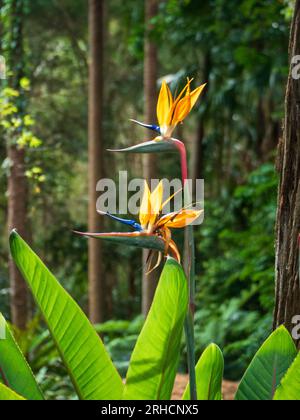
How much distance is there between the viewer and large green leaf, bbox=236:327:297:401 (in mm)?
2201

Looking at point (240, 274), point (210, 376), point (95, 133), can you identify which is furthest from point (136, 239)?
point (240, 274)

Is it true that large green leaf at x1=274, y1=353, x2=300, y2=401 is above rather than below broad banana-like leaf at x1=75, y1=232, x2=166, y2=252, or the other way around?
below

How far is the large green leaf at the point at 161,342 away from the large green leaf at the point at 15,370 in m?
0.30

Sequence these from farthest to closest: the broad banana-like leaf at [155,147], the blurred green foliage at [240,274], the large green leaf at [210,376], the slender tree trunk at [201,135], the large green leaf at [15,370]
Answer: the slender tree trunk at [201,135] → the blurred green foliage at [240,274] → the large green leaf at [210,376] → the large green leaf at [15,370] → the broad banana-like leaf at [155,147]

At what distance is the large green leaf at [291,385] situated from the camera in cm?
200

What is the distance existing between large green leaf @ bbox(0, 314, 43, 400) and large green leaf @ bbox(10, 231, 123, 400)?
16cm

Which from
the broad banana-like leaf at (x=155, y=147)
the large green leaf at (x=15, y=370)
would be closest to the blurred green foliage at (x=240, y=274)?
the large green leaf at (x=15, y=370)

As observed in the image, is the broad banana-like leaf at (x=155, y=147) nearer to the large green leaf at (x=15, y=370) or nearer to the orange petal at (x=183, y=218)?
the orange petal at (x=183, y=218)

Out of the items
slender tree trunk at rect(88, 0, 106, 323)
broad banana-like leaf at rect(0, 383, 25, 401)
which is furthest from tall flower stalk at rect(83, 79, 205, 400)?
slender tree trunk at rect(88, 0, 106, 323)

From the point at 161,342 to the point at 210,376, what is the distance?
1.22 ft

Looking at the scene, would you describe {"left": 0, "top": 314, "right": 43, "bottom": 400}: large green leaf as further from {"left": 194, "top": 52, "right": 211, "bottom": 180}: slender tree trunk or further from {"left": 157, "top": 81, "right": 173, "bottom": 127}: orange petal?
{"left": 194, "top": 52, "right": 211, "bottom": 180}: slender tree trunk

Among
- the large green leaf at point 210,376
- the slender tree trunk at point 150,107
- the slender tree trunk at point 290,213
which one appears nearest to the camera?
the large green leaf at point 210,376

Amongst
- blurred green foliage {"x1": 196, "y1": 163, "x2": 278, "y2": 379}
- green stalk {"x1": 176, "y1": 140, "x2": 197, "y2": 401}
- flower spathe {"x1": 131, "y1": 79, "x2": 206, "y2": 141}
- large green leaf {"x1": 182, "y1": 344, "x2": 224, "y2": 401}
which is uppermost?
flower spathe {"x1": 131, "y1": 79, "x2": 206, "y2": 141}
